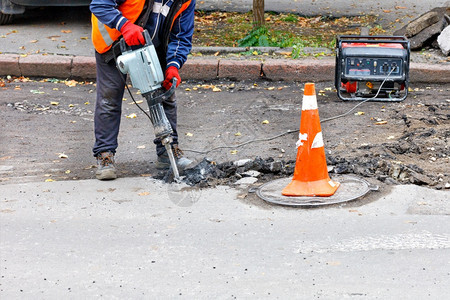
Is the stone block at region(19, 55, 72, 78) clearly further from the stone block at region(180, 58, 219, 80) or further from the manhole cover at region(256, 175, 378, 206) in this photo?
the manhole cover at region(256, 175, 378, 206)

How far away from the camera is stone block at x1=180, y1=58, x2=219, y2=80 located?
8.30 metres

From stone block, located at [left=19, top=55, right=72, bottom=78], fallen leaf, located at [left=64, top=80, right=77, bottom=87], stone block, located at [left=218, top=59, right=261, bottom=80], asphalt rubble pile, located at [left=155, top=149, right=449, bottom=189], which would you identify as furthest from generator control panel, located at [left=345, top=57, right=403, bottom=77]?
stone block, located at [left=19, top=55, right=72, bottom=78]

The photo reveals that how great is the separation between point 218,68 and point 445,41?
2.93 metres

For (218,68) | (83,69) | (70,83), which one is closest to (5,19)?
(83,69)

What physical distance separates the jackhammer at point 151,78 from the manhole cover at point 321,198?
2.30 ft

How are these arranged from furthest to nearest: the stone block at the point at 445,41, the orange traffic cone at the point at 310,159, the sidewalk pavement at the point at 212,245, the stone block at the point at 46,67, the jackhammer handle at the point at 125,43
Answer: the stone block at the point at 445,41, the stone block at the point at 46,67, the jackhammer handle at the point at 125,43, the orange traffic cone at the point at 310,159, the sidewalk pavement at the point at 212,245

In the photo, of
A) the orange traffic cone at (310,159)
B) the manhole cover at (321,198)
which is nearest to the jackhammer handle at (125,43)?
the orange traffic cone at (310,159)

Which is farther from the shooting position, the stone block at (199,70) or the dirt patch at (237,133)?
the stone block at (199,70)

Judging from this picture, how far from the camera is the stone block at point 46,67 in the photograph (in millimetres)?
8359

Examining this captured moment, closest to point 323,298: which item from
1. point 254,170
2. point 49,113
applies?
point 254,170

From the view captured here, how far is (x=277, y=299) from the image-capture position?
3.24 meters

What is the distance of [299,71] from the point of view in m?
8.23

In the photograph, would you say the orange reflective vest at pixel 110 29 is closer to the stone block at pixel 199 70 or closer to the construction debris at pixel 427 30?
the stone block at pixel 199 70

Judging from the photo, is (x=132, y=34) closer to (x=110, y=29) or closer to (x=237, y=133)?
(x=110, y=29)
